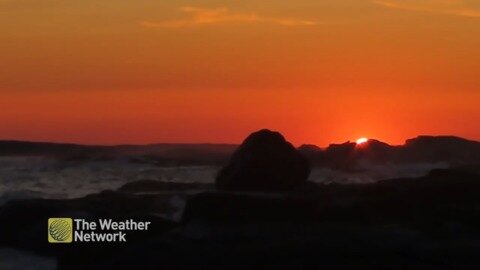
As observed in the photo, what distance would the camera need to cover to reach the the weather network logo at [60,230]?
3222cm

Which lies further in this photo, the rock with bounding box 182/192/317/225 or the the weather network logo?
the the weather network logo

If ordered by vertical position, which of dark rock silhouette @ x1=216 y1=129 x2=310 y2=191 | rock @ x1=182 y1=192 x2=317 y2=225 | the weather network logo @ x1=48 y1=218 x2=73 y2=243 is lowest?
the weather network logo @ x1=48 y1=218 x2=73 y2=243

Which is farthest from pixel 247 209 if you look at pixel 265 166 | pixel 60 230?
pixel 265 166

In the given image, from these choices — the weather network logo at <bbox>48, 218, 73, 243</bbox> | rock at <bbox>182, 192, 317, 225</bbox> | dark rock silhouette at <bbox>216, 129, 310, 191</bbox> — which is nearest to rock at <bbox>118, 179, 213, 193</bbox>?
dark rock silhouette at <bbox>216, 129, 310, 191</bbox>

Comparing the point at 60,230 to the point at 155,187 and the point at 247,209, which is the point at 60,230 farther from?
the point at 155,187

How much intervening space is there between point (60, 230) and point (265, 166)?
22.3 feet

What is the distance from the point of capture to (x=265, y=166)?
36.8m

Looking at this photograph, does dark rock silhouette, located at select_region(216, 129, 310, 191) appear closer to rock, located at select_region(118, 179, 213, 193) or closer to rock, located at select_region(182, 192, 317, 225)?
rock, located at select_region(182, 192, 317, 225)

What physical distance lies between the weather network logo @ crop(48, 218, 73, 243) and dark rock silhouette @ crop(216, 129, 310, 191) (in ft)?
18.8

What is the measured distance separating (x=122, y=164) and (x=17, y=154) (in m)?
21.2

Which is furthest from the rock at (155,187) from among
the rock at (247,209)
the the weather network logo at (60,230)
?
the rock at (247,209)

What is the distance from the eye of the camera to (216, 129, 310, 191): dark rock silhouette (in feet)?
121

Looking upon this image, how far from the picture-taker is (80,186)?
59.8 metres

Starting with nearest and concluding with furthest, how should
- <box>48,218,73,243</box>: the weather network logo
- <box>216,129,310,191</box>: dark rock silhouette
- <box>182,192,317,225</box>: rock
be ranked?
<box>182,192,317,225</box>: rock → <box>48,218,73,243</box>: the weather network logo → <box>216,129,310,191</box>: dark rock silhouette
